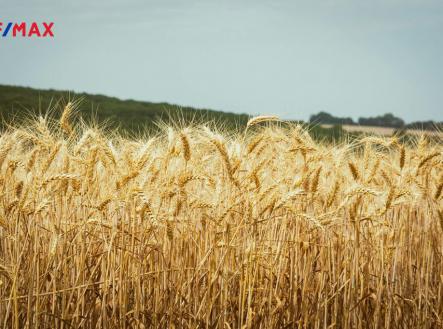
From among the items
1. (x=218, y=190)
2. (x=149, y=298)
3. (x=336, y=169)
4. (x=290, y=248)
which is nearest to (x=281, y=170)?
(x=336, y=169)

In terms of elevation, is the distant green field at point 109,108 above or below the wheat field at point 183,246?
above

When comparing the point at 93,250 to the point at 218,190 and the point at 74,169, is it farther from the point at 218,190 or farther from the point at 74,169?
the point at 218,190

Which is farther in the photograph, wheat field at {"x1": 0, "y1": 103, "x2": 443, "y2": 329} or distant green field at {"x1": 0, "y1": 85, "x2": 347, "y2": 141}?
distant green field at {"x1": 0, "y1": 85, "x2": 347, "y2": 141}

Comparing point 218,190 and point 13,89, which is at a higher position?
point 13,89

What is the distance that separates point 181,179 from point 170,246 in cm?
47

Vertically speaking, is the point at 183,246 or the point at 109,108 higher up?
the point at 109,108

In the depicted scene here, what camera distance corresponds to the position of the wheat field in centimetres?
264

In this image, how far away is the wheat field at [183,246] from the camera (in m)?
2.64

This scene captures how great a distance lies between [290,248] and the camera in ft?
10.6

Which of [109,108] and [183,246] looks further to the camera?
[109,108]

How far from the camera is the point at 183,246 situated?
9.68ft

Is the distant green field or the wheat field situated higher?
the distant green field

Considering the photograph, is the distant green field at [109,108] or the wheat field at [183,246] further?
the distant green field at [109,108]

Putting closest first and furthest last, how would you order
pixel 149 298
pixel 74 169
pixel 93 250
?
pixel 149 298
pixel 93 250
pixel 74 169
